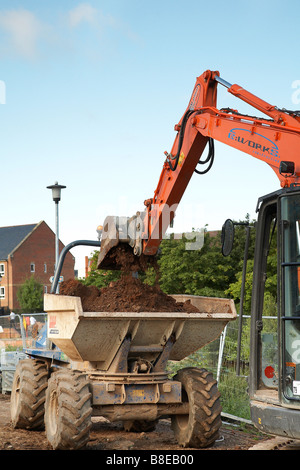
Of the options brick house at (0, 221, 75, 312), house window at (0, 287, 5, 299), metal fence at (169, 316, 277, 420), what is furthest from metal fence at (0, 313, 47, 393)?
house window at (0, 287, 5, 299)

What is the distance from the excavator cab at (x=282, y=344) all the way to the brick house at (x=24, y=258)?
58.4m

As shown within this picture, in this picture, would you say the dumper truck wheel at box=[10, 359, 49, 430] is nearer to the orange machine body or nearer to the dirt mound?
the dirt mound

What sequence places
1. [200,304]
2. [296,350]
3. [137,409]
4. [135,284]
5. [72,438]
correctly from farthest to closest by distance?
[200,304], [135,284], [137,409], [72,438], [296,350]

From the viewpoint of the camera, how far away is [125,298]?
8.93m

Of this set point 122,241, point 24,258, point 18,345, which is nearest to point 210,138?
point 122,241

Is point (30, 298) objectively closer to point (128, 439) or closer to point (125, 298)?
point (128, 439)

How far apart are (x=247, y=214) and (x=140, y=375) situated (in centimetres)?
3106

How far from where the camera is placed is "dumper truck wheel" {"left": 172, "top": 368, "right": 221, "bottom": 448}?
845 cm

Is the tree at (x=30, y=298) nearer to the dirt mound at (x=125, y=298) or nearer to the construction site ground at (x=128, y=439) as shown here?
the construction site ground at (x=128, y=439)

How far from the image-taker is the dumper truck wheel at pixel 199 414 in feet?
27.7

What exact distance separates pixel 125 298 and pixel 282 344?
324 cm

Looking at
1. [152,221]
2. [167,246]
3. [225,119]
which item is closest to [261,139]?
[225,119]
